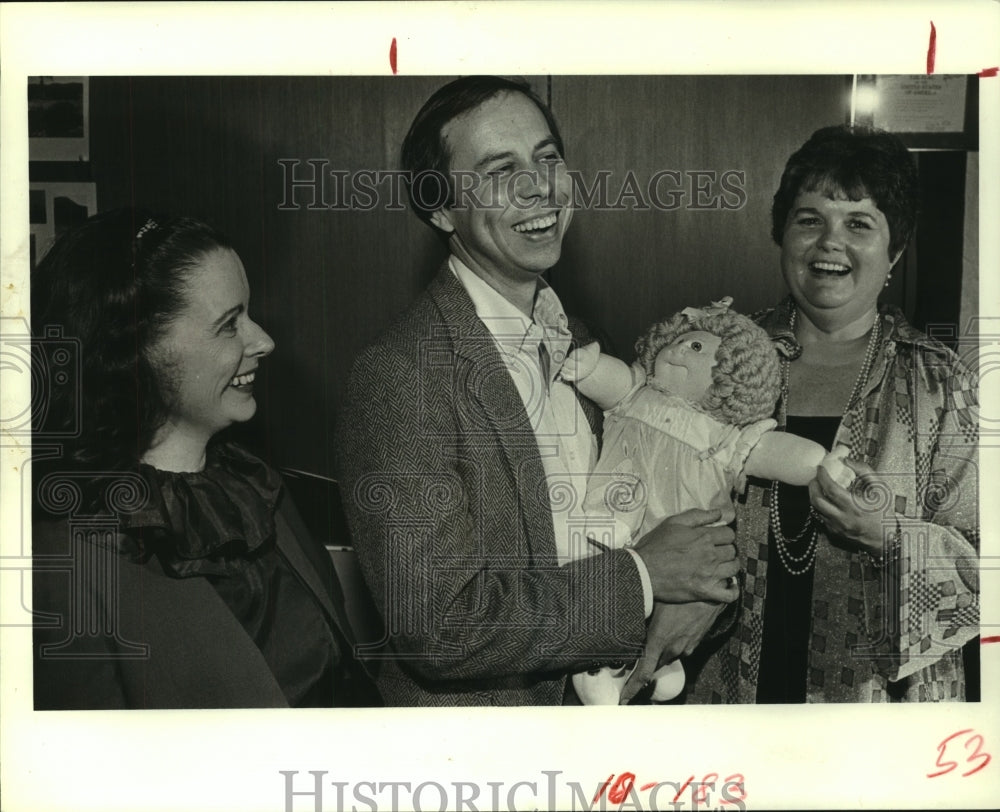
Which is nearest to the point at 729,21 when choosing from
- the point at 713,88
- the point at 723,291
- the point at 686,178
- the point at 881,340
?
the point at 713,88

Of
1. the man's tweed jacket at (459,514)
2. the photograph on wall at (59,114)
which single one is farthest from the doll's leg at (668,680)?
the photograph on wall at (59,114)

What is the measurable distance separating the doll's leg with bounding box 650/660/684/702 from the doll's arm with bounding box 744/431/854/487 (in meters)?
0.38

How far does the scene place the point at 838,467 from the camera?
213 centimetres

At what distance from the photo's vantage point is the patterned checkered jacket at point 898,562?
2143 millimetres

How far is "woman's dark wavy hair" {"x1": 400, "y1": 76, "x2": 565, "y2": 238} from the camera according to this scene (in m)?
2.09

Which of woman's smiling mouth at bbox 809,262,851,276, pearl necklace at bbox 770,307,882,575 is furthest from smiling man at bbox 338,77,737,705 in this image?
woman's smiling mouth at bbox 809,262,851,276

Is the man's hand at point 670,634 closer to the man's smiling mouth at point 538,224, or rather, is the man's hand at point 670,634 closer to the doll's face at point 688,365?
the doll's face at point 688,365

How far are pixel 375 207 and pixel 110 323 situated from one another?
52 centimetres

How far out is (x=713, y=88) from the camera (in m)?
2.14

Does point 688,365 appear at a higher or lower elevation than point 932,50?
lower

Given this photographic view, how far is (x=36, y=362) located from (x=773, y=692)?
4.88 feet

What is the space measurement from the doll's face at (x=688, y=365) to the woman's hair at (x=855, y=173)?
0.25m

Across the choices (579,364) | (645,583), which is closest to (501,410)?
(579,364)

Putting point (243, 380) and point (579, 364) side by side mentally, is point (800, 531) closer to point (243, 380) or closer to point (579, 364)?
point (579, 364)
